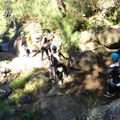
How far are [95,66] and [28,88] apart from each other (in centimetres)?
344

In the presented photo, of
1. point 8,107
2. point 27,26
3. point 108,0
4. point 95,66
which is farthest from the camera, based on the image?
point 27,26

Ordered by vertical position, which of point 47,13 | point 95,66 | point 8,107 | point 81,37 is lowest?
point 8,107

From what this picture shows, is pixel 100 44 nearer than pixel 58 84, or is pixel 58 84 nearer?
pixel 58 84

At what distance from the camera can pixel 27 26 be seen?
92.6ft

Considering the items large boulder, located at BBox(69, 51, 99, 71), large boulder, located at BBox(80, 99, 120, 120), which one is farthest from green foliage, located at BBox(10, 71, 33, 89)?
large boulder, located at BBox(80, 99, 120, 120)

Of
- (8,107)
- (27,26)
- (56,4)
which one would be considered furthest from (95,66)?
(27,26)

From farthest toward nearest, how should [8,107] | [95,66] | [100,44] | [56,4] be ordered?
[56,4]
[100,44]
[95,66]
[8,107]

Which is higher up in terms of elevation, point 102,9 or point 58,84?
point 102,9

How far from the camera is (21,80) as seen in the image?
17.4 meters

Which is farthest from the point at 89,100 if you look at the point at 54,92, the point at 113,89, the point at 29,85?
the point at 29,85

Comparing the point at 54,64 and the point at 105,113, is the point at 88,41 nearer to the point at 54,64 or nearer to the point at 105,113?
the point at 54,64

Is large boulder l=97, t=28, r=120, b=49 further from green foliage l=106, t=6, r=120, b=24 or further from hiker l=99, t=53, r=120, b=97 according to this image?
hiker l=99, t=53, r=120, b=97

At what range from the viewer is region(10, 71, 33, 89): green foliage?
17016mm

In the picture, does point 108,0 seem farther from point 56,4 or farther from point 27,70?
point 27,70
